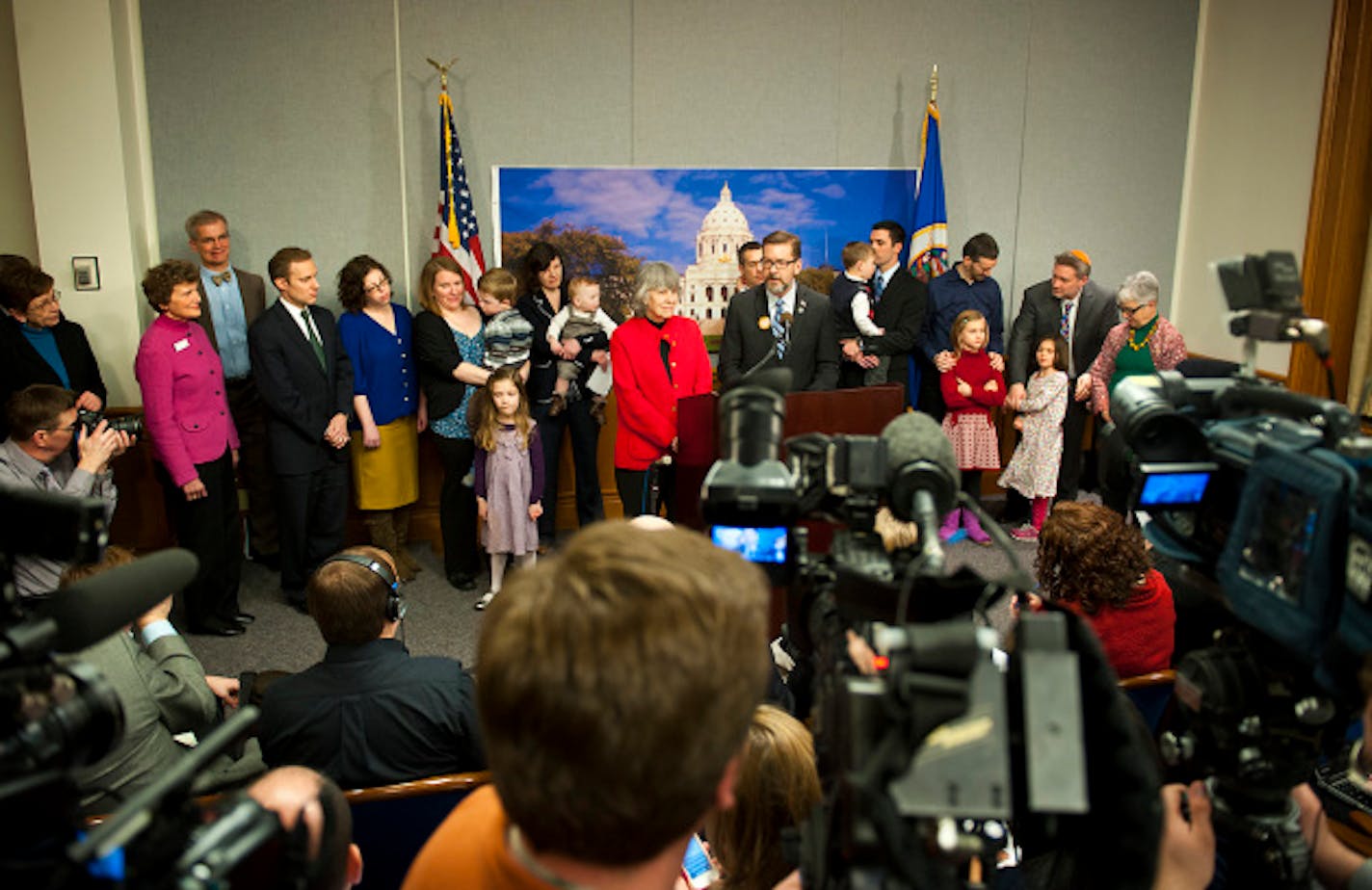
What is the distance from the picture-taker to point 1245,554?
4.51ft

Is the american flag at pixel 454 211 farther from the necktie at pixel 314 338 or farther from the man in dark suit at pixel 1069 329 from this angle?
the man in dark suit at pixel 1069 329

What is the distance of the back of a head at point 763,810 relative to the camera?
162cm

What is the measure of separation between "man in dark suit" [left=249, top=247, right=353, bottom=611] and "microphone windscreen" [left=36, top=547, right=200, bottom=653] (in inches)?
142

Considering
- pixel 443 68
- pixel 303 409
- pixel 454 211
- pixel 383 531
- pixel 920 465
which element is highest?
pixel 443 68

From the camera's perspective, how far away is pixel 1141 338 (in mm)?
5422

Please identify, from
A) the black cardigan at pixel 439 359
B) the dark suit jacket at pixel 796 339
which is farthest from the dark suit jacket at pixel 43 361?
the dark suit jacket at pixel 796 339

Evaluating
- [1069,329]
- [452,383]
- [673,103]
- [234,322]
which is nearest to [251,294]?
[234,322]

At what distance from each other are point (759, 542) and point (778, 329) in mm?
3976

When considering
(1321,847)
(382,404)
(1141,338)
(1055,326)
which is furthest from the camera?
(1055,326)

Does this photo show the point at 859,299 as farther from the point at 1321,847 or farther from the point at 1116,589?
the point at 1321,847

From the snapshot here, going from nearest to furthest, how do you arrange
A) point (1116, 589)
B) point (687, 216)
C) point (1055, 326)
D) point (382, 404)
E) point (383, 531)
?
point (1116, 589) → point (382, 404) → point (383, 531) → point (1055, 326) → point (687, 216)

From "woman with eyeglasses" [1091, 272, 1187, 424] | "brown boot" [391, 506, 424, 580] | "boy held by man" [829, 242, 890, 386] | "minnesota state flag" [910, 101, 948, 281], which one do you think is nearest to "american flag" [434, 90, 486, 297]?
"brown boot" [391, 506, 424, 580]

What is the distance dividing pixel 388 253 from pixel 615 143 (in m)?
1.48

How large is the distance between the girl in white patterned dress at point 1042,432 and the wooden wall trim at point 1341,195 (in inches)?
54.1
